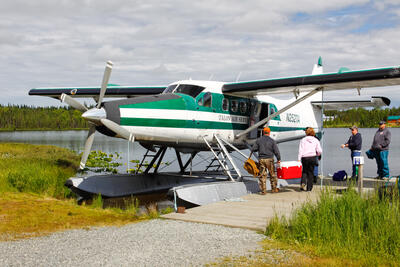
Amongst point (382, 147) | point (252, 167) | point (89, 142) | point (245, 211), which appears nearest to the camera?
point (245, 211)

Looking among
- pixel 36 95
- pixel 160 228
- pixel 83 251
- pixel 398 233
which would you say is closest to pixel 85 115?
pixel 160 228

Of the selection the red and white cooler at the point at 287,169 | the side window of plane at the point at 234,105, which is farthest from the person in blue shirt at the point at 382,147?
the side window of plane at the point at 234,105

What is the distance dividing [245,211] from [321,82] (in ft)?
16.7

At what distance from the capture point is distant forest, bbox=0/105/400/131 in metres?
140

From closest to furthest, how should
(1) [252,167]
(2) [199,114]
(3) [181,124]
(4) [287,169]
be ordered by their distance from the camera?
(1) [252,167] < (4) [287,169] < (3) [181,124] < (2) [199,114]

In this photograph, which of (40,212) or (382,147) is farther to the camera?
(382,147)

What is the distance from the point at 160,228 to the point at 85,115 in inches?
135

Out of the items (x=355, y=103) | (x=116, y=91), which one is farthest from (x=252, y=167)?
(x=116, y=91)

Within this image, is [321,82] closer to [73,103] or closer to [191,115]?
[191,115]

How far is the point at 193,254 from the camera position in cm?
473

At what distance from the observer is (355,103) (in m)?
14.9

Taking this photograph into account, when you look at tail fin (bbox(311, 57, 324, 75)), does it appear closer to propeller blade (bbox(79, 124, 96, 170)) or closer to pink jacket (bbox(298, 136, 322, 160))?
pink jacket (bbox(298, 136, 322, 160))

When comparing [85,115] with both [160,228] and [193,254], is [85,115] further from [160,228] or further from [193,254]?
[193,254]

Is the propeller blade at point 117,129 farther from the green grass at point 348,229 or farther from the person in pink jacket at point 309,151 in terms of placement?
the green grass at point 348,229
